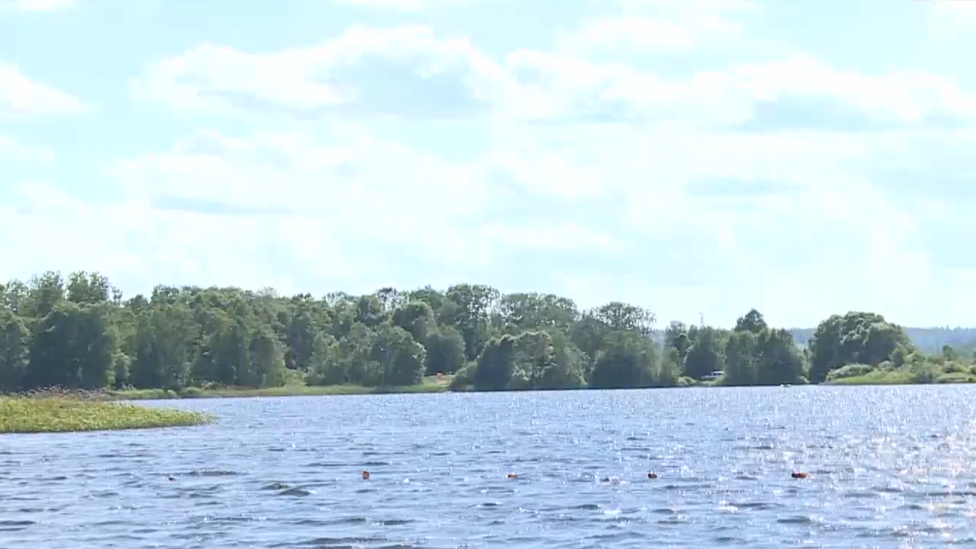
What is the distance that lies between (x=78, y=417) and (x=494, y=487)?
50683mm

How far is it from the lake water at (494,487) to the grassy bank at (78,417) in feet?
13.3

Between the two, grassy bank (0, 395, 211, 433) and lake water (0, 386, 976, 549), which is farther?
grassy bank (0, 395, 211, 433)

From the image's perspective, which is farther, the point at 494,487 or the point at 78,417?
the point at 78,417

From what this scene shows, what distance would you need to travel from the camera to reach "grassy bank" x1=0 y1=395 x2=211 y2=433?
325 feet

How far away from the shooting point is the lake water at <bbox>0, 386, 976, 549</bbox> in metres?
45.4

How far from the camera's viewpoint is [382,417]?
13012 centimetres

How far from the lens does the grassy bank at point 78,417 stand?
325 ft

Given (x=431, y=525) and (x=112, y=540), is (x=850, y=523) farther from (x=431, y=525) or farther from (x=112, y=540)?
(x=112, y=540)

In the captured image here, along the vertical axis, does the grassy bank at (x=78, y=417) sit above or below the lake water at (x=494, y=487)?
above

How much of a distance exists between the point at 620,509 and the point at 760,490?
8240 mm

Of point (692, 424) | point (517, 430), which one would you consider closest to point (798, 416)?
point (692, 424)

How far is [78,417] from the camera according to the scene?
10225 cm

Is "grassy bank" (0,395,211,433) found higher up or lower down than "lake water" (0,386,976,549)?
higher up

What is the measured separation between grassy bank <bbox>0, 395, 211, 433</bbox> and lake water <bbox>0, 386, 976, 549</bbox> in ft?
13.3
